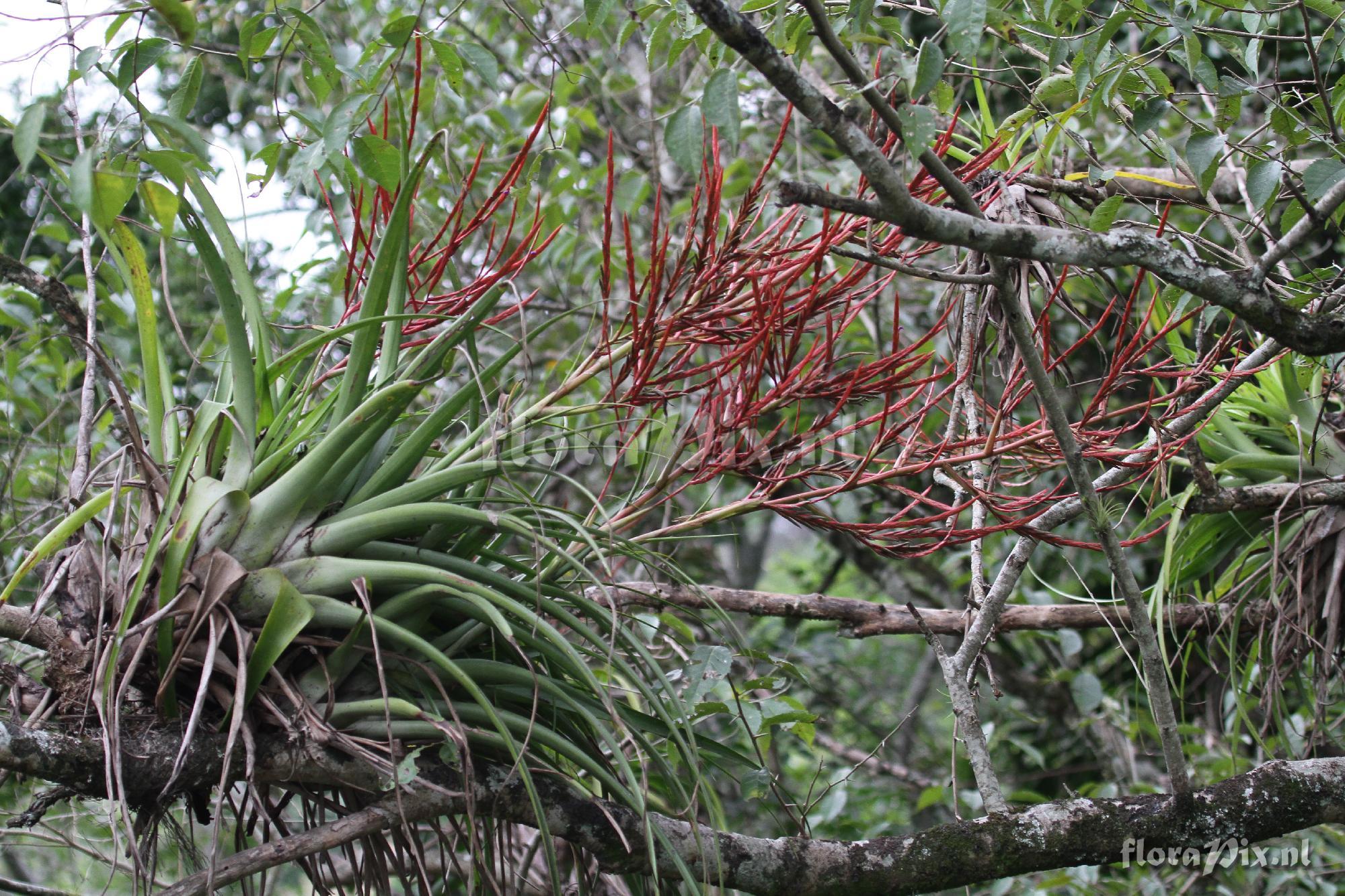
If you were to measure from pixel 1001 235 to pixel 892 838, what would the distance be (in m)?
0.79

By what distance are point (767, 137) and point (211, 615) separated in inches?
108

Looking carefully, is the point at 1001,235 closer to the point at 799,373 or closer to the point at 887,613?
the point at 799,373

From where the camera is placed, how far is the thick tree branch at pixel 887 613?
1877mm

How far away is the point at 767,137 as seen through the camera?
3367 mm

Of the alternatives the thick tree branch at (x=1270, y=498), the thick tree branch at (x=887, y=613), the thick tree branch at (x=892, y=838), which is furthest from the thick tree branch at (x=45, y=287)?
the thick tree branch at (x=1270, y=498)

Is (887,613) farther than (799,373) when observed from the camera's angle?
Yes

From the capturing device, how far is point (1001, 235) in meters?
0.99

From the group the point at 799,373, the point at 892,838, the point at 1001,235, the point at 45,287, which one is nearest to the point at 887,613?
the point at 892,838

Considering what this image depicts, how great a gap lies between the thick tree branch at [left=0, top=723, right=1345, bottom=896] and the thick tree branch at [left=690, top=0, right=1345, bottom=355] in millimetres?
619

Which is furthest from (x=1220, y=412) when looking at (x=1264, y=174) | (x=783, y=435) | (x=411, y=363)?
(x=411, y=363)

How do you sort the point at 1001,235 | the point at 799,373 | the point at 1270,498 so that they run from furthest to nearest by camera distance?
1. the point at 1270,498
2. the point at 799,373
3. the point at 1001,235

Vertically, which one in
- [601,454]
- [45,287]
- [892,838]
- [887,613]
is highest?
[45,287]

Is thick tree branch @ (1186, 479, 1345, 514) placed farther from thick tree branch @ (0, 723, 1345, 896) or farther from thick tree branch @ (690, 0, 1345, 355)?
thick tree branch @ (690, 0, 1345, 355)

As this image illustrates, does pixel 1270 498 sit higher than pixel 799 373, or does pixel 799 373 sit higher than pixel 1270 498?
pixel 799 373
